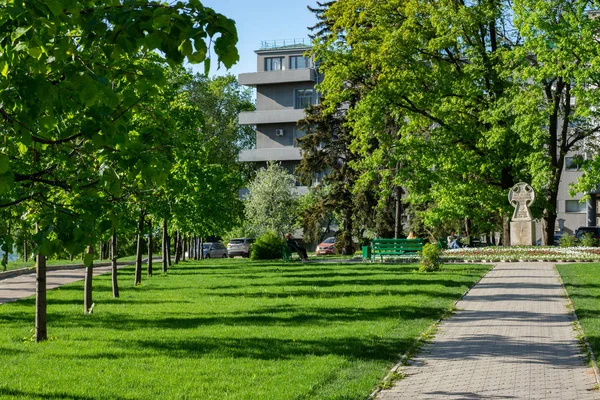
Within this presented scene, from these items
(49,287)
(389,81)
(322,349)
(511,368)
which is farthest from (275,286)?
(389,81)

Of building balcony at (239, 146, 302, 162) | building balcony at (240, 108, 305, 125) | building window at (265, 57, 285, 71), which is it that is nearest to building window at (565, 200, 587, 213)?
building balcony at (239, 146, 302, 162)

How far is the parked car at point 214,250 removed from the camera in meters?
63.0

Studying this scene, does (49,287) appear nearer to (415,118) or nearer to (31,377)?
(31,377)

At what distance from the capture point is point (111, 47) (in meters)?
5.46

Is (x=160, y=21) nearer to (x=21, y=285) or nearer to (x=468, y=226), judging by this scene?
Result: (x=21, y=285)

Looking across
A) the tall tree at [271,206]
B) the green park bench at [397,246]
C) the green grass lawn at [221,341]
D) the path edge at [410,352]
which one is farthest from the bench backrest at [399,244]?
the tall tree at [271,206]

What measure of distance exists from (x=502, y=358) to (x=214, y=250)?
54.0 metres

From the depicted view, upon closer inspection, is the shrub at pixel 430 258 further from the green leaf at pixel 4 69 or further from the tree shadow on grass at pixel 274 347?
the green leaf at pixel 4 69

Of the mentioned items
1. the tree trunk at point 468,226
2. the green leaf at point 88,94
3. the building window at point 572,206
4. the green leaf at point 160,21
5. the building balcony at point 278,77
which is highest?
the building balcony at point 278,77

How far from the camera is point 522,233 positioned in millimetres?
39469

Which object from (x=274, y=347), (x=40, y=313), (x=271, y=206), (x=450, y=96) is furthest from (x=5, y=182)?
(x=271, y=206)

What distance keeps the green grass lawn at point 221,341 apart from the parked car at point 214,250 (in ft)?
136

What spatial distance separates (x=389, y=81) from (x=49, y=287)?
20.0m

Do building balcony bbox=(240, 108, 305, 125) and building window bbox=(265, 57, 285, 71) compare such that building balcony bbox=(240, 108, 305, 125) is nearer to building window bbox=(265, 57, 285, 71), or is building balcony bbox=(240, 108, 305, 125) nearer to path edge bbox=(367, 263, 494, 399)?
building window bbox=(265, 57, 285, 71)
